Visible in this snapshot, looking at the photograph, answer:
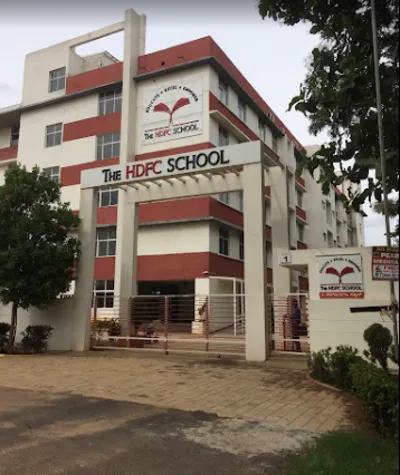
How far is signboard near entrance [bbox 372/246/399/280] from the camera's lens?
2.17 m

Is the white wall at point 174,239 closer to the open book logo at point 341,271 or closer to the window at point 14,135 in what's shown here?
the open book logo at point 341,271

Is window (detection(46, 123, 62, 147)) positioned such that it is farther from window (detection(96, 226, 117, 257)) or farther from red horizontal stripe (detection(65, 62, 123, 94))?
window (detection(96, 226, 117, 257))

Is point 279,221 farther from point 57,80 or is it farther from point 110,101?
point 57,80

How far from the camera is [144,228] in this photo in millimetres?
24047

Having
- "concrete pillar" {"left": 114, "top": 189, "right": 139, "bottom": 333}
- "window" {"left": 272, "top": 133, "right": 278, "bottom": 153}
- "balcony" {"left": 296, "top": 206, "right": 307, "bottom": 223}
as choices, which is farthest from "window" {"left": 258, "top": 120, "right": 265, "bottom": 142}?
"concrete pillar" {"left": 114, "top": 189, "right": 139, "bottom": 333}

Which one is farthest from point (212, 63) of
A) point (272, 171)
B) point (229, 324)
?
point (229, 324)

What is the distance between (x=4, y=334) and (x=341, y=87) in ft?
44.3

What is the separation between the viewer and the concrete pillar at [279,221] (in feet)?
44.5

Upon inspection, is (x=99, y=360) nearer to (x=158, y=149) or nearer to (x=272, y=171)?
(x=272, y=171)

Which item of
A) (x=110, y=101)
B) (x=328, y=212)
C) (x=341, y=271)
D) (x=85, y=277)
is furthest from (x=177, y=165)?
(x=328, y=212)

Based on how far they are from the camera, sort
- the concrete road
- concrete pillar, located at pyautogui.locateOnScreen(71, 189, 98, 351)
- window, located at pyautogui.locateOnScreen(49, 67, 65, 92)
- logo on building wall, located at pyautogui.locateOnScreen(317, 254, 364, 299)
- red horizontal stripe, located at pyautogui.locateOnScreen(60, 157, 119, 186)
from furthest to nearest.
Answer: window, located at pyautogui.locateOnScreen(49, 67, 65, 92) < red horizontal stripe, located at pyautogui.locateOnScreen(60, 157, 119, 186) < concrete pillar, located at pyautogui.locateOnScreen(71, 189, 98, 351) < logo on building wall, located at pyautogui.locateOnScreen(317, 254, 364, 299) < the concrete road

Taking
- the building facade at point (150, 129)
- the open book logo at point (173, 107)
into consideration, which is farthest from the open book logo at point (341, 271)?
the open book logo at point (173, 107)

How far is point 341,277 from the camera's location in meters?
9.88

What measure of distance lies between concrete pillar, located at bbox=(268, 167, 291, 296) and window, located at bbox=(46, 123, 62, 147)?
711 inches
